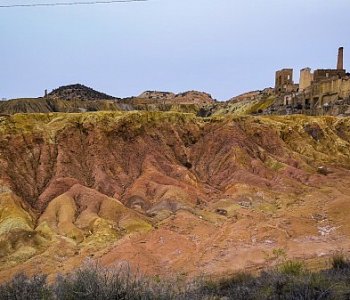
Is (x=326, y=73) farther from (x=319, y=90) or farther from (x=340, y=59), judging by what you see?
(x=319, y=90)

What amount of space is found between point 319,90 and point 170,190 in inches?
1753

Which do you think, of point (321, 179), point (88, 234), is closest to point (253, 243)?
point (88, 234)

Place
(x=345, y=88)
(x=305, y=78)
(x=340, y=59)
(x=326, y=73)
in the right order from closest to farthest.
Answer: (x=345, y=88) < (x=326, y=73) < (x=340, y=59) < (x=305, y=78)

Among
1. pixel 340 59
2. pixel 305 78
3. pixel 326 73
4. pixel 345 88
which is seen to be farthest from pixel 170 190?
pixel 340 59

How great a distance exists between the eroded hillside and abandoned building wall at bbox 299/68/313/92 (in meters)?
20.6

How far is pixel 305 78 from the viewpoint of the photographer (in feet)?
314

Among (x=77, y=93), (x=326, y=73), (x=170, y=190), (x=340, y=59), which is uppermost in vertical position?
(x=340, y=59)

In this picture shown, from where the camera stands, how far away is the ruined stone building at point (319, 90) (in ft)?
271

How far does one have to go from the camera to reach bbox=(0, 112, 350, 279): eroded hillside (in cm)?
4153

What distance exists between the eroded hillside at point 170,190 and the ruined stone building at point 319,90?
28.0 ft

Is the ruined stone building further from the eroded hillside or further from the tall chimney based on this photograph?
the eroded hillside

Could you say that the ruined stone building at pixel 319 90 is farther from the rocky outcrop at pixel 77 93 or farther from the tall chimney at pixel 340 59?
the rocky outcrop at pixel 77 93

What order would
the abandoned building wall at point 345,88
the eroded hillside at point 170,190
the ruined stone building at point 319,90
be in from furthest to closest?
the ruined stone building at point 319,90 → the abandoned building wall at point 345,88 → the eroded hillside at point 170,190

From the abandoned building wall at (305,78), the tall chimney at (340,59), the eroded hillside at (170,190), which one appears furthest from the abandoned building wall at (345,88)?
the tall chimney at (340,59)
